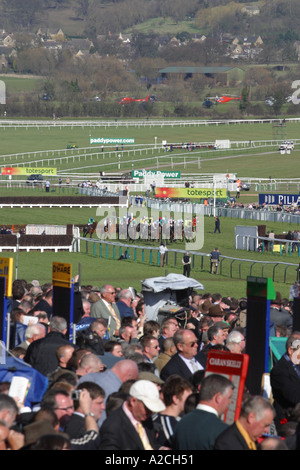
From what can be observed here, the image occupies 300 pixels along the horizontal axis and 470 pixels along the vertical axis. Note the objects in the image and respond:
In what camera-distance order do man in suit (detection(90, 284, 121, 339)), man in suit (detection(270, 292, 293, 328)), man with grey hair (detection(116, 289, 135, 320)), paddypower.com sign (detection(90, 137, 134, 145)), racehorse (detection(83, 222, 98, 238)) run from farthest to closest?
paddypower.com sign (detection(90, 137, 134, 145)) < racehorse (detection(83, 222, 98, 238)) < man with grey hair (detection(116, 289, 135, 320)) < man in suit (detection(270, 292, 293, 328)) < man in suit (detection(90, 284, 121, 339))

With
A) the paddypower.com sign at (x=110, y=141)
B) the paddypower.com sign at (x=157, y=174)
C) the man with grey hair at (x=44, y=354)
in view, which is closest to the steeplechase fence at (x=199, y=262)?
the man with grey hair at (x=44, y=354)

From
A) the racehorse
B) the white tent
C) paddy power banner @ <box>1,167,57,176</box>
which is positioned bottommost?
the racehorse

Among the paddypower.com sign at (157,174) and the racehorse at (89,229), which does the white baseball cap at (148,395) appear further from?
the paddypower.com sign at (157,174)

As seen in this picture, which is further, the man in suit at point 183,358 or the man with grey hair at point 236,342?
the man with grey hair at point 236,342

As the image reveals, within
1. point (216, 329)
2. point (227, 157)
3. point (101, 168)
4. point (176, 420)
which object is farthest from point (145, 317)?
point (227, 157)

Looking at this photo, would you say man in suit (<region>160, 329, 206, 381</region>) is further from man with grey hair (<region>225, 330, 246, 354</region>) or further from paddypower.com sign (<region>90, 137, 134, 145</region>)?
paddypower.com sign (<region>90, 137, 134, 145</region>)

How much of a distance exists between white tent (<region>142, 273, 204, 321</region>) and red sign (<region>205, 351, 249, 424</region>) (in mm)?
6566

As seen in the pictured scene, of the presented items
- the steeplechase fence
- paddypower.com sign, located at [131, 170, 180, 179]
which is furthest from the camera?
paddypower.com sign, located at [131, 170, 180, 179]

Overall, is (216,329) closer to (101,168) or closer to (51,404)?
(51,404)

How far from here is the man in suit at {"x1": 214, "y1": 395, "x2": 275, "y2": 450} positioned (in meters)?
5.89

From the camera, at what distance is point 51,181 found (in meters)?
63.9

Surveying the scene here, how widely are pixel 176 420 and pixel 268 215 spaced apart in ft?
128

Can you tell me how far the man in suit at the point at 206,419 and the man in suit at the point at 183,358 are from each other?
2.00 m

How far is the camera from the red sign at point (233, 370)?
6.68 metres
